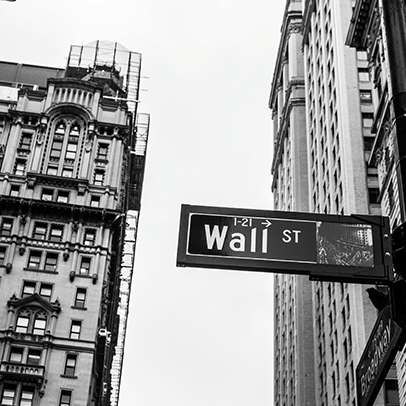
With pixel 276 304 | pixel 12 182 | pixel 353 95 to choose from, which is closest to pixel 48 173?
pixel 12 182

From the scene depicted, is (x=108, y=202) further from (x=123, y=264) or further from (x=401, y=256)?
(x=401, y=256)

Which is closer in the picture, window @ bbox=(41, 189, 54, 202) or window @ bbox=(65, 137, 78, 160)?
window @ bbox=(41, 189, 54, 202)

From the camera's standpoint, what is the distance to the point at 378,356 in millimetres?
7926

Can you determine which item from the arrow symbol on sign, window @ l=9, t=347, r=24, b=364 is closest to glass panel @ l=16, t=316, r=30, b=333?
window @ l=9, t=347, r=24, b=364

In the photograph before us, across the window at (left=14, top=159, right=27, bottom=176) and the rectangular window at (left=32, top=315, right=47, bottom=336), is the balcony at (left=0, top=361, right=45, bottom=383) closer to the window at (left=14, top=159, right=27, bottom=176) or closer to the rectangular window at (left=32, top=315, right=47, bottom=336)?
the rectangular window at (left=32, top=315, right=47, bottom=336)

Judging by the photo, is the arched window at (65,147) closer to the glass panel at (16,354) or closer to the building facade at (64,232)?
the building facade at (64,232)

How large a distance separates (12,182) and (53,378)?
73.1 feet

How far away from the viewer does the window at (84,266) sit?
73.6 m

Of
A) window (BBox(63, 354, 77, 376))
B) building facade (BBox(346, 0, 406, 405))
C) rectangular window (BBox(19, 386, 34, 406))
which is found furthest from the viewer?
window (BBox(63, 354, 77, 376))

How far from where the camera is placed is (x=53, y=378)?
216 ft

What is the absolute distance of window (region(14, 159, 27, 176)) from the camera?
80.7m

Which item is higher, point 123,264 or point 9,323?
point 123,264

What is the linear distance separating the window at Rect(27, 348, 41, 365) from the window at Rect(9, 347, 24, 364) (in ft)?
2.16

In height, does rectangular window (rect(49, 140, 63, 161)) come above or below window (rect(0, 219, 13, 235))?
above
